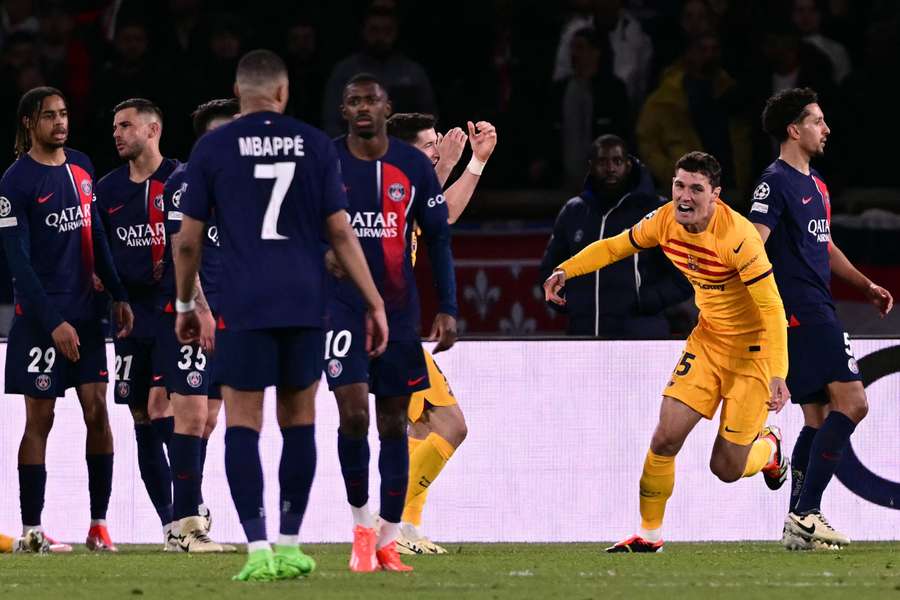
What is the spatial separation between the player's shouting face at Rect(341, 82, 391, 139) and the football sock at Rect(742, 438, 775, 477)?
2.98 m

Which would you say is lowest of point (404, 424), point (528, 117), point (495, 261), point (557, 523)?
point (557, 523)

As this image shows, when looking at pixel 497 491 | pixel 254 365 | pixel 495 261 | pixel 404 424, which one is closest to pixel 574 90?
pixel 495 261

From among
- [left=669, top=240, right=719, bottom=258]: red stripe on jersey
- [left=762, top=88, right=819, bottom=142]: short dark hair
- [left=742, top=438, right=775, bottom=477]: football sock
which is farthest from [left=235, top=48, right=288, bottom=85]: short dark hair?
[left=742, top=438, right=775, bottom=477]: football sock

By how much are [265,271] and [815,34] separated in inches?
330

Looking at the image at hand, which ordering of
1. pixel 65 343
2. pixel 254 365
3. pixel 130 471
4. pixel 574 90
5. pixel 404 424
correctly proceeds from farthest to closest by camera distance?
pixel 574 90
pixel 130 471
pixel 65 343
pixel 404 424
pixel 254 365

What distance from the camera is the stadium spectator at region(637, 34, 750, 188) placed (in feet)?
44.5

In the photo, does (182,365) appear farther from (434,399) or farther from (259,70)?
(259,70)

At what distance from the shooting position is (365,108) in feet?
24.6

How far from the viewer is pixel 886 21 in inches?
567

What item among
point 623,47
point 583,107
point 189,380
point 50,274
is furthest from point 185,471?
point 623,47

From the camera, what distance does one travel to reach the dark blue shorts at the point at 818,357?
9.18 meters

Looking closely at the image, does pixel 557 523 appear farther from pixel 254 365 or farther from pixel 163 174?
pixel 254 365

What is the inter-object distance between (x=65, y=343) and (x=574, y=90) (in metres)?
5.88

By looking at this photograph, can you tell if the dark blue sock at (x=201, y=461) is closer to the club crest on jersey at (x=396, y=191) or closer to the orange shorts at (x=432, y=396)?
the orange shorts at (x=432, y=396)
